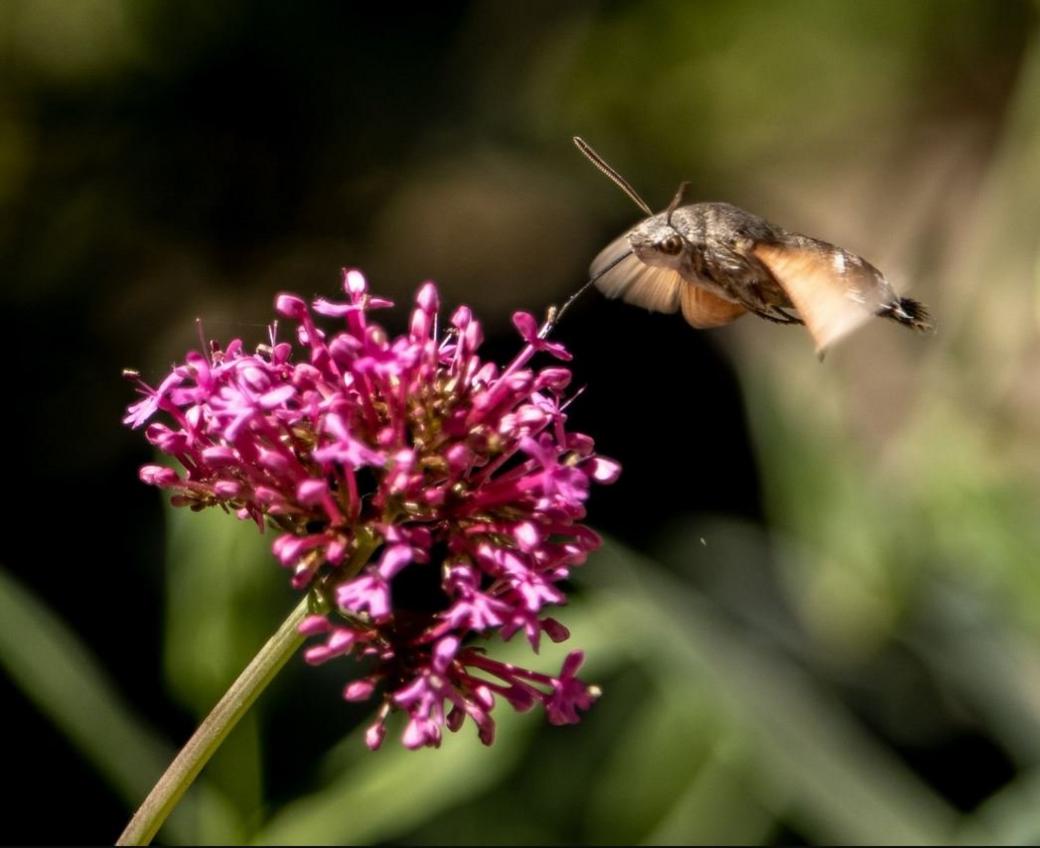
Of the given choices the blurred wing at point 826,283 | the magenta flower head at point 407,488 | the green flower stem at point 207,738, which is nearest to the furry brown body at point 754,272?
the blurred wing at point 826,283

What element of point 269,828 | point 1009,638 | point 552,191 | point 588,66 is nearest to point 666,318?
point 552,191

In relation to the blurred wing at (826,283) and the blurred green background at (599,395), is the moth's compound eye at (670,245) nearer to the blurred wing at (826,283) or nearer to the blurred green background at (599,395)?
the blurred wing at (826,283)

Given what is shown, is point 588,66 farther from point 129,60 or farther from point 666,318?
point 129,60

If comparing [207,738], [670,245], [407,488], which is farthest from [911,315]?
[207,738]

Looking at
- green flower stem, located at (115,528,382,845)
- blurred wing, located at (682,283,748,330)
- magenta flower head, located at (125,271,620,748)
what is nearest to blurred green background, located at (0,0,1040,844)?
blurred wing, located at (682,283,748,330)

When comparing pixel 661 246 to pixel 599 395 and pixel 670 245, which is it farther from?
pixel 599 395
